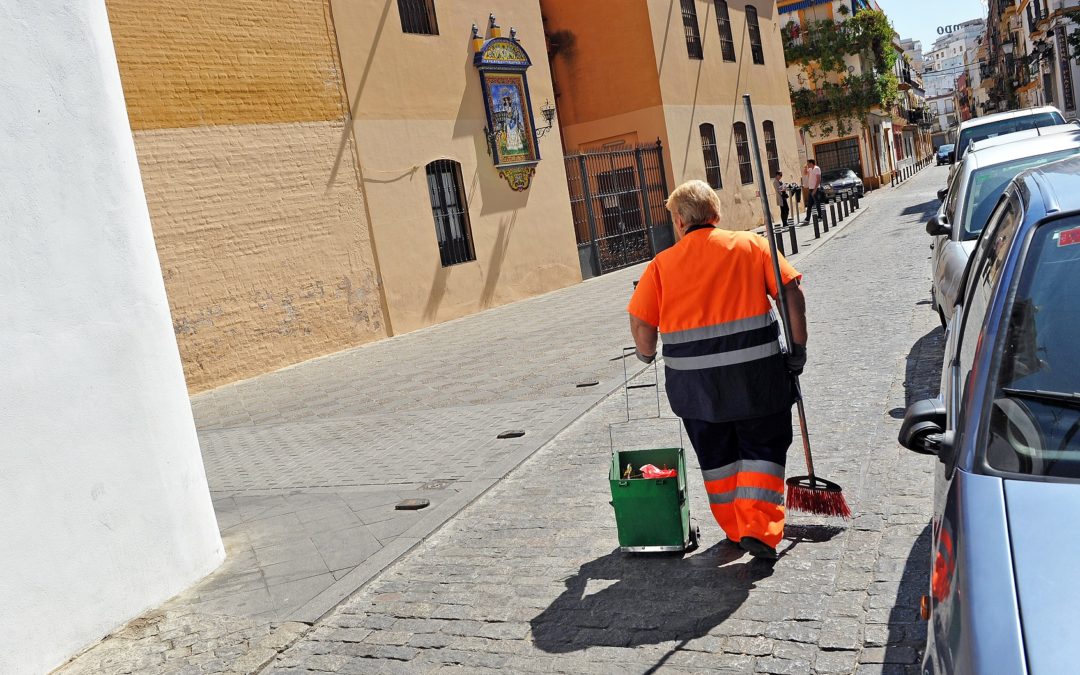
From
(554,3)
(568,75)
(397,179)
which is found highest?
(554,3)

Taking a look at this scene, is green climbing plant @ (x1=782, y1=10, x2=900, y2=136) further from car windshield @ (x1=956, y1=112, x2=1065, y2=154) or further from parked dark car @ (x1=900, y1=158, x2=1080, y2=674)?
→ parked dark car @ (x1=900, y1=158, x2=1080, y2=674)

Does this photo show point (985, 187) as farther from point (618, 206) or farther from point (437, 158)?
point (618, 206)

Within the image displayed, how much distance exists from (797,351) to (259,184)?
11.3 m

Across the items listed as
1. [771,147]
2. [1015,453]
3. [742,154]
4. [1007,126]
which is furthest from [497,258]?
[771,147]

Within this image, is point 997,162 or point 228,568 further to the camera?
point 997,162

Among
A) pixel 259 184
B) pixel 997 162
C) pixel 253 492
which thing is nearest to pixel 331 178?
pixel 259 184

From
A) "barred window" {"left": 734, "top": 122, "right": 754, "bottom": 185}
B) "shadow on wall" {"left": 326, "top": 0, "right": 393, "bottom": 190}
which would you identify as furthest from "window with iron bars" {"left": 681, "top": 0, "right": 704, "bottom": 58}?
"shadow on wall" {"left": 326, "top": 0, "right": 393, "bottom": 190}

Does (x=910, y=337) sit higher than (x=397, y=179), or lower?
lower

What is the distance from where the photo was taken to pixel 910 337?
8.95 m

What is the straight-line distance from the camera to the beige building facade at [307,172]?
513 inches

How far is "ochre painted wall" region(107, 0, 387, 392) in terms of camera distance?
1289cm

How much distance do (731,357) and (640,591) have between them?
44.2 inches

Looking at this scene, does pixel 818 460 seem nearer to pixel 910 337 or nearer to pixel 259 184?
pixel 910 337

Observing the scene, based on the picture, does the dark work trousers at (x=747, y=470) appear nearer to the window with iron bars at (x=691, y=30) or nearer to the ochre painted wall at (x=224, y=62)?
the ochre painted wall at (x=224, y=62)
